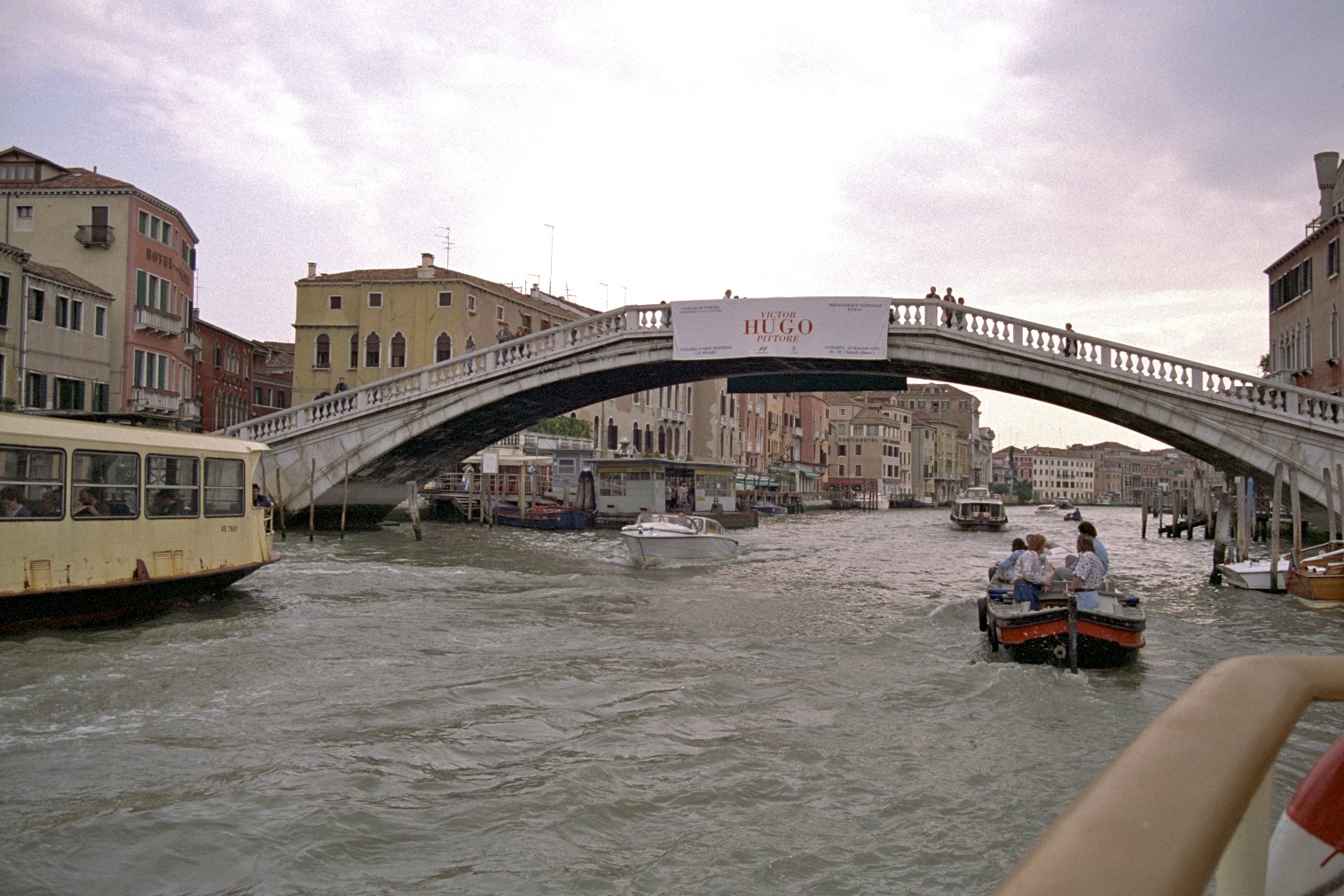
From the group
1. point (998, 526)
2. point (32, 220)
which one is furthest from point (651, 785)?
point (998, 526)

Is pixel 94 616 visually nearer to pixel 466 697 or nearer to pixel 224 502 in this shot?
pixel 224 502

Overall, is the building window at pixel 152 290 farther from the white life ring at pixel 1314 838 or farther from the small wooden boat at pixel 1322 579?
the white life ring at pixel 1314 838

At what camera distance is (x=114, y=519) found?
400 inches

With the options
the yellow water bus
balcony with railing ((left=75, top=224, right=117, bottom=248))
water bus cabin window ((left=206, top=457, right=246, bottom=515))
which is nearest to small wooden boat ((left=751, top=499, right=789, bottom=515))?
balcony with railing ((left=75, top=224, right=117, bottom=248))

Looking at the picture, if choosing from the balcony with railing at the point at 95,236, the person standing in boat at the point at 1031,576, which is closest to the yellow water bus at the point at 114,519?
the person standing in boat at the point at 1031,576

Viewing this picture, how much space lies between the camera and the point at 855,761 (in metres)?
6.15

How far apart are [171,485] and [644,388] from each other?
1574 centimetres

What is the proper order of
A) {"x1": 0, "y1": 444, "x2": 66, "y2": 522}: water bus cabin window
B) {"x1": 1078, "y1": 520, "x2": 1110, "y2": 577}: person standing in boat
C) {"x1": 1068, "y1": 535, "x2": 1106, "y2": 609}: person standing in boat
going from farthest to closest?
{"x1": 1078, "y1": 520, "x2": 1110, "y2": 577}: person standing in boat, {"x1": 1068, "y1": 535, "x2": 1106, "y2": 609}: person standing in boat, {"x1": 0, "y1": 444, "x2": 66, "y2": 522}: water bus cabin window

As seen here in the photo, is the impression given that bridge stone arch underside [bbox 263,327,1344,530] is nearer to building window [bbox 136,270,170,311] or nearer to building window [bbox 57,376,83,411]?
building window [bbox 57,376,83,411]

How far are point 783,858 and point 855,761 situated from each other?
157 centimetres

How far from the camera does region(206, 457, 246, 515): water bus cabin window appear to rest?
455 inches

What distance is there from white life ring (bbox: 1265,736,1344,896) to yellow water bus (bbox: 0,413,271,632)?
989cm

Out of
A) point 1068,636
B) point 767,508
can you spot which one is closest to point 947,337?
point 1068,636

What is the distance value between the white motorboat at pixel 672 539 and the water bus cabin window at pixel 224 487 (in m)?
7.73
